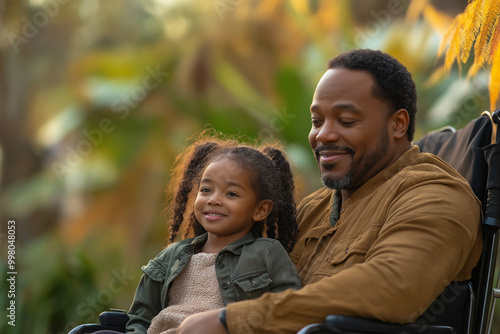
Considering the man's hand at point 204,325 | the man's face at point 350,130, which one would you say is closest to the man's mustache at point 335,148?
the man's face at point 350,130

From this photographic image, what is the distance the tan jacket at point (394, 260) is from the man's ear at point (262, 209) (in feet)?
1.11

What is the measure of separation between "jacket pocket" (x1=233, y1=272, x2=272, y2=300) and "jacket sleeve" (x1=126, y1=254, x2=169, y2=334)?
1.19 feet

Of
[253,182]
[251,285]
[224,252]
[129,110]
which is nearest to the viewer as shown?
[251,285]

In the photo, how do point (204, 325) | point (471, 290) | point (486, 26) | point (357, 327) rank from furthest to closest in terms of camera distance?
point (486, 26), point (471, 290), point (204, 325), point (357, 327)

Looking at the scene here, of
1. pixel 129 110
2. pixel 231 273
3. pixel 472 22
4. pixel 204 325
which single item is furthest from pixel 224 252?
pixel 129 110

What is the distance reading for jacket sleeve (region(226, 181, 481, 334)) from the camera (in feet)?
6.98

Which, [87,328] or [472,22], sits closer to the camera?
[87,328]

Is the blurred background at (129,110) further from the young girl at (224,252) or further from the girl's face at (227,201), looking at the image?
the girl's face at (227,201)

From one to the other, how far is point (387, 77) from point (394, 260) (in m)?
0.93

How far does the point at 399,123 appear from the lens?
110 inches

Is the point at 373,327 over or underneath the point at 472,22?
underneath

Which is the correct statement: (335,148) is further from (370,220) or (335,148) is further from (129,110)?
(129,110)

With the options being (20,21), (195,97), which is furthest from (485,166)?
(20,21)

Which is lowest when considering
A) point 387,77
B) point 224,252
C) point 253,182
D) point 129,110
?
point 224,252
